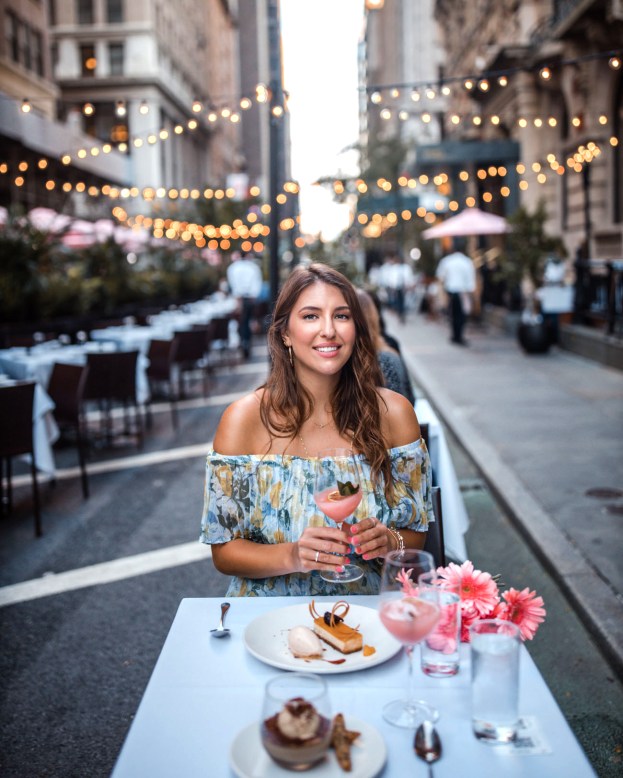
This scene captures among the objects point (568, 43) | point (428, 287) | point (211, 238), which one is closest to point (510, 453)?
point (568, 43)

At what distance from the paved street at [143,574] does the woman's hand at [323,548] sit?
Result: 807 mm

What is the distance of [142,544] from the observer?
6066mm

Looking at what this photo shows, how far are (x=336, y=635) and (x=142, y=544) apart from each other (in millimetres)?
4189

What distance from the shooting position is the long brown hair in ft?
9.49

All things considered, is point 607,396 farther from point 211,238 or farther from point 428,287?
point 211,238

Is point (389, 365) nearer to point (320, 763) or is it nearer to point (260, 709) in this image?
point (260, 709)

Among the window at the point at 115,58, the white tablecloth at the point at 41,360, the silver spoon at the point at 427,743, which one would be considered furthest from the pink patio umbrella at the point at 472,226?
the window at the point at 115,58

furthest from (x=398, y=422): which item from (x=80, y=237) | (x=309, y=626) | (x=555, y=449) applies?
(x=80, y=237)

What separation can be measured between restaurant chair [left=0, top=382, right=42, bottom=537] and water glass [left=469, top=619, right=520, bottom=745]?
5.08 meters

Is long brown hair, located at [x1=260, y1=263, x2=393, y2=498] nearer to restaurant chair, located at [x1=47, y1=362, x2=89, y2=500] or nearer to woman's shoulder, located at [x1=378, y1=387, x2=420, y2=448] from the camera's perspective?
woman's shoulder, located at [x1=378, y1=387, x2=420, y2=448]

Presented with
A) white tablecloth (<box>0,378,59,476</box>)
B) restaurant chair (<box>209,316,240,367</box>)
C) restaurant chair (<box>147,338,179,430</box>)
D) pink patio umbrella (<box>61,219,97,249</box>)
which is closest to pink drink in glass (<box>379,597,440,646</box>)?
white tablecloth (<box>0,378,59,476</box>)

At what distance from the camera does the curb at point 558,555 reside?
423 cm

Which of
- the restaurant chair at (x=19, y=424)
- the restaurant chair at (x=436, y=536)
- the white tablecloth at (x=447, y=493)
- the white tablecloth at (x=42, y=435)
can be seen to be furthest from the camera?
the white tablecloth at (x=42, y=435)

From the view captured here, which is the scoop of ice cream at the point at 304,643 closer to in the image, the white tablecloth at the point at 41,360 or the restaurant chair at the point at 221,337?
the white tablecloth at the point at 41,360
